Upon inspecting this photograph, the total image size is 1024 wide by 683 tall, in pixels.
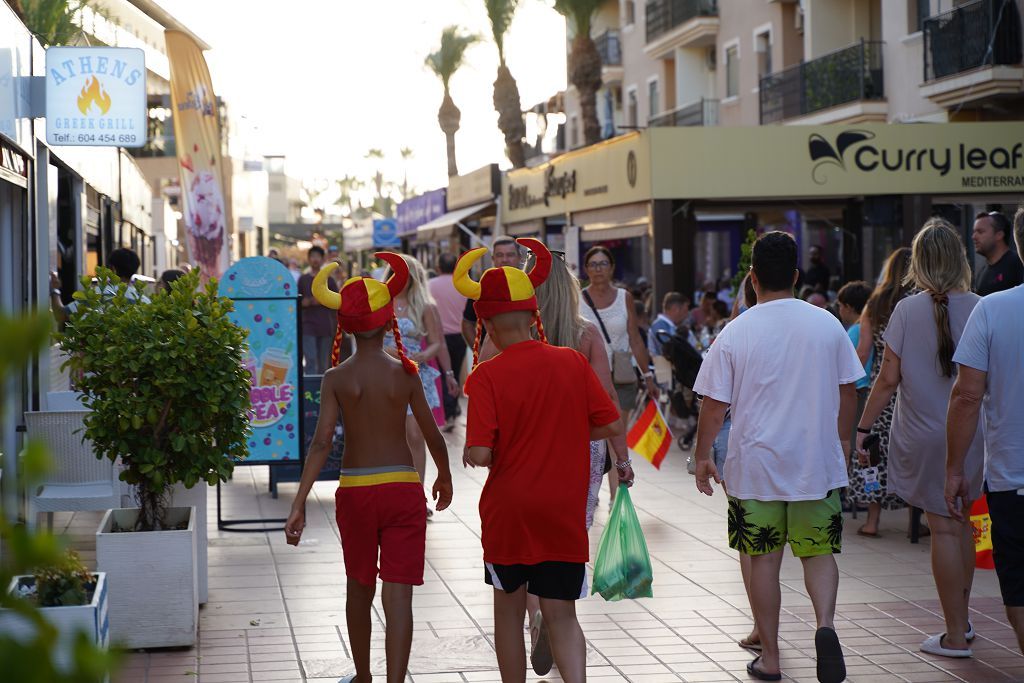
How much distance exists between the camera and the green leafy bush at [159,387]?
234 inches

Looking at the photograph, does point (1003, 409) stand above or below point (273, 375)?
below

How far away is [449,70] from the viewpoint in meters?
50.9

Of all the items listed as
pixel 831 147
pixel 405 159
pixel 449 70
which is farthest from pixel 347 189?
pixel 831 147

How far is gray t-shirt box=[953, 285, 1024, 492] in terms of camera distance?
16.1ft

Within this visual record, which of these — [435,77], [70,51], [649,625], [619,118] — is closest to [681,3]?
[619,118]

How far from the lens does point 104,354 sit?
599 cm

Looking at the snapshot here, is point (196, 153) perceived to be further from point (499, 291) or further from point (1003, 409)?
point (1003, 409)

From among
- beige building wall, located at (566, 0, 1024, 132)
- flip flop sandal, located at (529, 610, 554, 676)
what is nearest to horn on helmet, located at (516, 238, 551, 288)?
flip flop sandal, located at (529, 610, 554, 676)

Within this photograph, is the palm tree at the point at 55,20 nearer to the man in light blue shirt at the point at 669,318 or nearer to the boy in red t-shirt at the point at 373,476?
the boy in red t-shirt at the point at 373,476

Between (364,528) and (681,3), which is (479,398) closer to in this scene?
(364,528)

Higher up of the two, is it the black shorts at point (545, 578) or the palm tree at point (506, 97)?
the palm tree at point (506, 97)

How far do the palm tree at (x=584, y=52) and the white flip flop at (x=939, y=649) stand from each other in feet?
93.1

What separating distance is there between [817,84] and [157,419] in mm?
24438

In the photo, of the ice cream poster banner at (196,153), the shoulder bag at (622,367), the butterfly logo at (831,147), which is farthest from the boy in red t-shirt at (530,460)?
the butterfly logo at (831,147)
